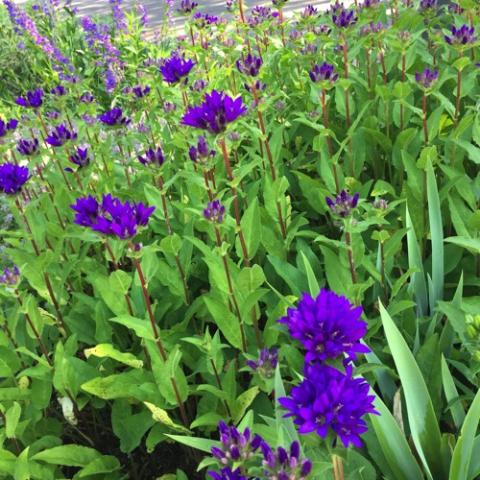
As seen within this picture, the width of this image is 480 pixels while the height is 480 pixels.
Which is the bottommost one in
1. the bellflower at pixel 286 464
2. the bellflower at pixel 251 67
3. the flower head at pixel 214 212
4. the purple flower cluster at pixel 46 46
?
the bellflower at pixel 286 464

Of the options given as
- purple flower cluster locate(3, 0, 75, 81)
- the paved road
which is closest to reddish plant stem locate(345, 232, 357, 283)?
purple flower cluster locate(3, 0, 75, 81)

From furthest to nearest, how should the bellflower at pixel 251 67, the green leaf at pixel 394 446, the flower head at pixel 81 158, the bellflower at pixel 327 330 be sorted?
1. the flower head at pixel 81 158
2. the bellflower at pixel 251 67
3. the green leaf at pixel 394 446
4. the bellflower at pixel 327 330

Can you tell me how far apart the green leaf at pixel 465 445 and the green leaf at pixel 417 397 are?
0.51ft

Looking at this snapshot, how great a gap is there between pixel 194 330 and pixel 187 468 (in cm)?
54

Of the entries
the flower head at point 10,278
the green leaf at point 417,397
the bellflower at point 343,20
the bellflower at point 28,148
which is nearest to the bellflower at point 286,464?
the green leaf at point 417,397

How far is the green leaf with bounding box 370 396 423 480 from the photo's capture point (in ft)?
4.49

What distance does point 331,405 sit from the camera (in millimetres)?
914

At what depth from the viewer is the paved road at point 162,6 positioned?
7.65m

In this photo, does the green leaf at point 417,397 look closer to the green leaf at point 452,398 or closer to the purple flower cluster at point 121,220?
the green leaf at point 452,398

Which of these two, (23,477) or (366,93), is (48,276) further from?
(366,93)

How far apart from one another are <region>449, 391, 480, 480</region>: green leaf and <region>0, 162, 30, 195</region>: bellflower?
5.67ft

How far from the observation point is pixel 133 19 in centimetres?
517

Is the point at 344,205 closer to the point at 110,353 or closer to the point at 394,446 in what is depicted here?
the point at 394,446

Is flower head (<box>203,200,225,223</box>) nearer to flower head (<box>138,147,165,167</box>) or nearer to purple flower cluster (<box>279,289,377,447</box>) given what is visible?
flower head (<box>138,147,165,167</box>)
